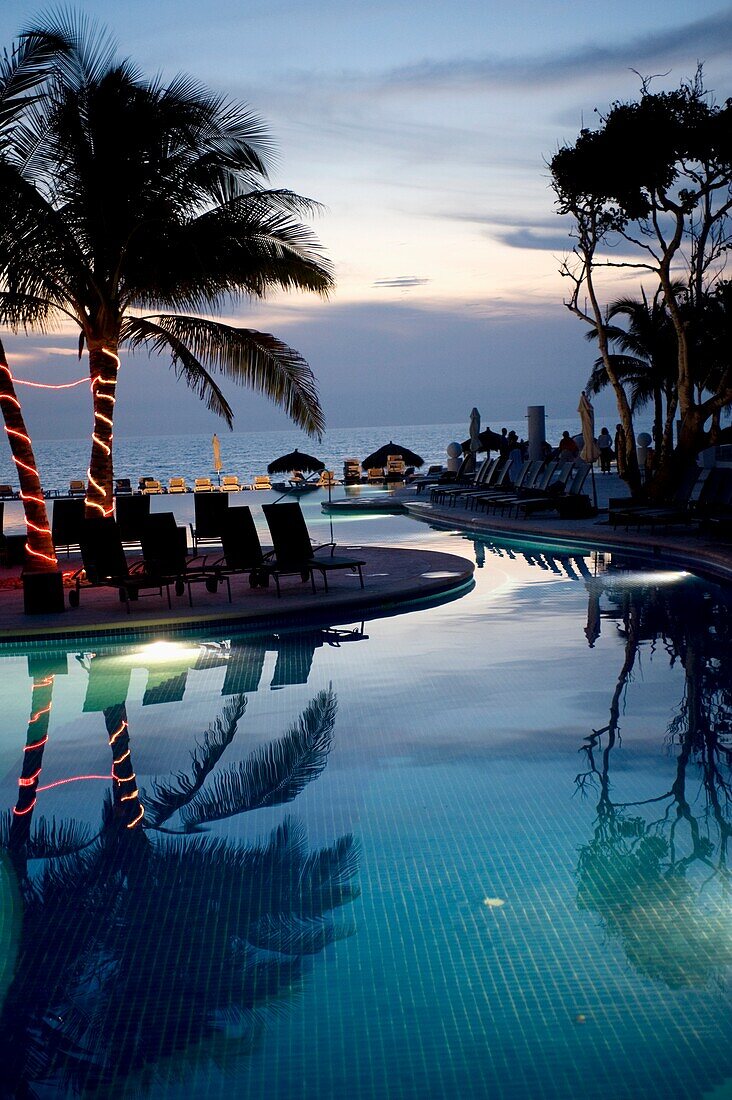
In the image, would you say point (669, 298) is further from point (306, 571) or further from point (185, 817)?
point (185, 817)

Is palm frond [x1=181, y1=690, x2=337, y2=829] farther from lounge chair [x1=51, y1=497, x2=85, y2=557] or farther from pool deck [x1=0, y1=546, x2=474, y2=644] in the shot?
lounge chair [x1=51, y1=497, x2=85, y2=557]

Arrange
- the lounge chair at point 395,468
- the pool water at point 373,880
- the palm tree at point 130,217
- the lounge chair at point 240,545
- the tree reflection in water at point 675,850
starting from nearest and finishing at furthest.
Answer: the pool water at point 373,880, the tree reflection in water at point 675,850, the lounge chair at point 240,545, the palm tree at point 130,217, the lounge chair at point 395,468

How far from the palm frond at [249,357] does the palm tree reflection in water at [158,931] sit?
8747 mm

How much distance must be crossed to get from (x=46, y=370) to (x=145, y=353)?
42344 millimetres

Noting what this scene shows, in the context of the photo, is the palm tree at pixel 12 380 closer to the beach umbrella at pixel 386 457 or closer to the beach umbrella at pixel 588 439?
the beach umbrella at pixel 588 439

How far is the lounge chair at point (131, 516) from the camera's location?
48.8ft

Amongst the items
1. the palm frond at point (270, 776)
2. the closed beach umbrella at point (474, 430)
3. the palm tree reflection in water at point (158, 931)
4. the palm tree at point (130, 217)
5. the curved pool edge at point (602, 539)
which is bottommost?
the palm tree reflection in water at point (158, 931)

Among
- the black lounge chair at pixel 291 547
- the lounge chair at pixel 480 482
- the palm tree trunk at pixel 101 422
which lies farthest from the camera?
the lounge chair at pixel 480 482

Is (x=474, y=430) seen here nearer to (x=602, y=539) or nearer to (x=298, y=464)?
(x=298, y=464)

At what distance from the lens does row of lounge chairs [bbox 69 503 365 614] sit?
36.6ft

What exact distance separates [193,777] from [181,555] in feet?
17.4

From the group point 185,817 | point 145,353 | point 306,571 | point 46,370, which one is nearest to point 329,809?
point 185,817

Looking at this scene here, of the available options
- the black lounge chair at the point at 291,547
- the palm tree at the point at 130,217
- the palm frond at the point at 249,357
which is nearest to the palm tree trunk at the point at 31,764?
the black lounge chair at the point at 291,547

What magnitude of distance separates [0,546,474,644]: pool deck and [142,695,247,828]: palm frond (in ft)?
9.76
